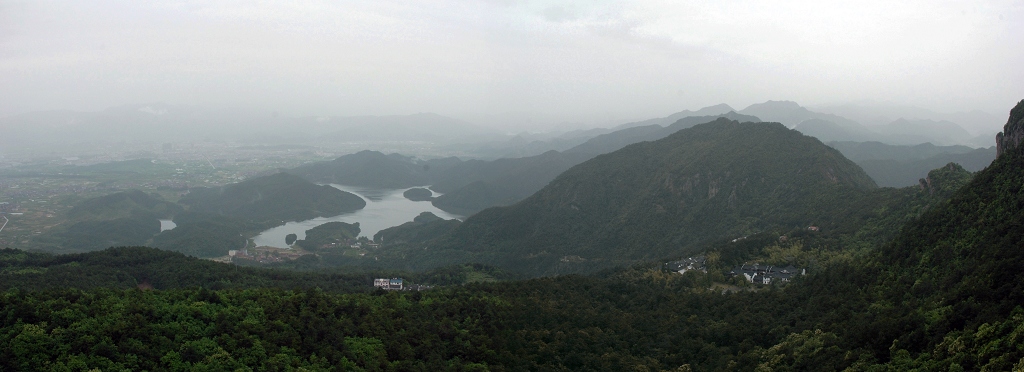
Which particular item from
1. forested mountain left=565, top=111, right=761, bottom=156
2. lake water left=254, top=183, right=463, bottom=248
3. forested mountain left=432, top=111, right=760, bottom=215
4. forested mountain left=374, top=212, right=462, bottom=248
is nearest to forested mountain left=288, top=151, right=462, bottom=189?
forested mountain left=432, top=111, right=760, bottom=215

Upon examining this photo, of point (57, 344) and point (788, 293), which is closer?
point (57, 344)

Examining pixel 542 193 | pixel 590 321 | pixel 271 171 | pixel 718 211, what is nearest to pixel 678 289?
A: pixel 590 321

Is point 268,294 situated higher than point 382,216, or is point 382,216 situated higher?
point 268,294

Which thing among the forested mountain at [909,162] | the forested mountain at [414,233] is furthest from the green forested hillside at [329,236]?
the forested mountain at [909,162]

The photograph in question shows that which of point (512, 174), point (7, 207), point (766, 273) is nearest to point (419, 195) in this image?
point (512, 174)

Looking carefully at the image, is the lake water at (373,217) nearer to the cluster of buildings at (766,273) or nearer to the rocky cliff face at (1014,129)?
the cluster of buildings at (766,273)

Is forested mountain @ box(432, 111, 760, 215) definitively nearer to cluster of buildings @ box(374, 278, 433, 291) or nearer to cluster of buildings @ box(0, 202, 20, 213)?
cluster of buildings @ box(0, 202, 20, 213)

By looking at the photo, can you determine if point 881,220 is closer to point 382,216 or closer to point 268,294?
point 268,294
